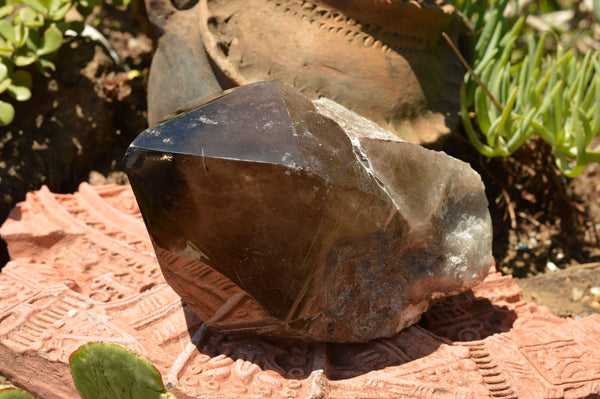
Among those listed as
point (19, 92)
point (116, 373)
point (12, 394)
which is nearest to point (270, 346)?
point (116, 373)

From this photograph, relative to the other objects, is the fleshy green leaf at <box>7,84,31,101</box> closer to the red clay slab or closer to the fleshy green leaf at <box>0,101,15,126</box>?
the fleshy green leaf at <box>0,101,15,126</box>

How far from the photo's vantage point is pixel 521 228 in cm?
246

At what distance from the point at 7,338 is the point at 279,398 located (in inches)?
26.4

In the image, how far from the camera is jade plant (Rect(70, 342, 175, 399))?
1.12 m

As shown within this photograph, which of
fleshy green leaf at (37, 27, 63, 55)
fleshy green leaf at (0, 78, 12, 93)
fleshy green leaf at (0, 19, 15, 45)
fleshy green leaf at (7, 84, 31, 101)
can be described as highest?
fleshy green leaf at (0, 19, 15, 45)

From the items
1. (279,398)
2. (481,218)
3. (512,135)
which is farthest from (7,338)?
(512,135)

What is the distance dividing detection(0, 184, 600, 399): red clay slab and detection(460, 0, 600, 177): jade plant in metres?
0.47

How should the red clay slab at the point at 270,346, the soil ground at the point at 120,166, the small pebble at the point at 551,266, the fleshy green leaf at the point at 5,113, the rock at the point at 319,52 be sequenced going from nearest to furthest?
the red clay slab at the point at 270,346, the rock at the point at 319,52, the fleshy green leaf at the point at 5,113, the soil ground at the point at 120,166, the small pebble at the point at 551,266

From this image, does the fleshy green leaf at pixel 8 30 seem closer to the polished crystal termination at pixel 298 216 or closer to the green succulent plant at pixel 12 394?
the polished crystal termination at pixel 298 216

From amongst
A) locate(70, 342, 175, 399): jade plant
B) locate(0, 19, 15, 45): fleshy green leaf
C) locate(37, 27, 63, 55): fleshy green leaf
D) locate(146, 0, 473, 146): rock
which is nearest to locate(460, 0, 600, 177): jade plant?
locate(146, 0, 473, 146): rock

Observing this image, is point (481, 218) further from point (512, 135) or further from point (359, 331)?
point (512, 135)

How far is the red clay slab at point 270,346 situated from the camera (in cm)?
131

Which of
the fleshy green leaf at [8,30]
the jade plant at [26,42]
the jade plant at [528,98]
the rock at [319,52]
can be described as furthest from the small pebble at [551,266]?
the fleshy green leaf at [8,30]

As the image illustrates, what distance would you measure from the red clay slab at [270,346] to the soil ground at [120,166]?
A: 1.70 ft
